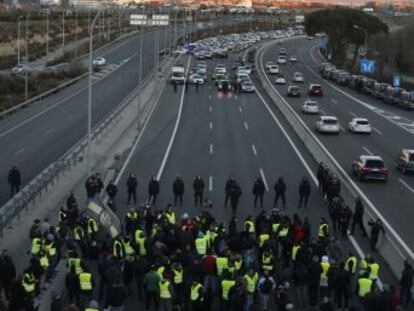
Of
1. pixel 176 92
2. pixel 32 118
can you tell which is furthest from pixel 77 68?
pixel 32 118

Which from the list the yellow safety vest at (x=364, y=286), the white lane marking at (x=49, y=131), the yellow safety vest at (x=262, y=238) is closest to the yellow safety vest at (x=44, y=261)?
the yellow safety vest at (x=262, y=238)

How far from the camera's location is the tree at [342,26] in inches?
4210

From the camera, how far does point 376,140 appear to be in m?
45.8

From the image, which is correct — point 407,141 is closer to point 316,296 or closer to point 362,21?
point 316,296

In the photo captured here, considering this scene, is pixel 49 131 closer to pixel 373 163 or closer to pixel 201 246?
pixel 373 163

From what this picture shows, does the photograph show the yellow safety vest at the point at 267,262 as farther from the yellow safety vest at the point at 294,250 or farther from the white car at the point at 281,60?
the white car at the point at 281,60

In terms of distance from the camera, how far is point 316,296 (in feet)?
58.2

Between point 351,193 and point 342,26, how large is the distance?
82.9m

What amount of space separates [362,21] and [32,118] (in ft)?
209

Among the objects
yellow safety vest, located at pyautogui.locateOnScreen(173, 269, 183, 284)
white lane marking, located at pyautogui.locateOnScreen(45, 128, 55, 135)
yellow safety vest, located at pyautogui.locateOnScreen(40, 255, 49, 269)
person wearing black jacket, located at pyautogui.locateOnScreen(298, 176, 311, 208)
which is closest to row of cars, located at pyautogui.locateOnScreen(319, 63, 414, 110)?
white lane marking, located at pyautogui.locateOnScreen(45, 128, 55, 135)

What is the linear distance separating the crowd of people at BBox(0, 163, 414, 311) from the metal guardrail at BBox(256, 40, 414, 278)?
971 mm

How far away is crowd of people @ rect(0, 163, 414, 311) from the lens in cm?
1616

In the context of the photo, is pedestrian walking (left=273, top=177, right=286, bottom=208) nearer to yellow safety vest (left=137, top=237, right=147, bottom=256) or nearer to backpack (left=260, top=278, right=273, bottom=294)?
yellow safety vest (left=137, top=237, right=147, bottom=256)

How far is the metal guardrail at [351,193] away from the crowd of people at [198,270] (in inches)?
38.2
